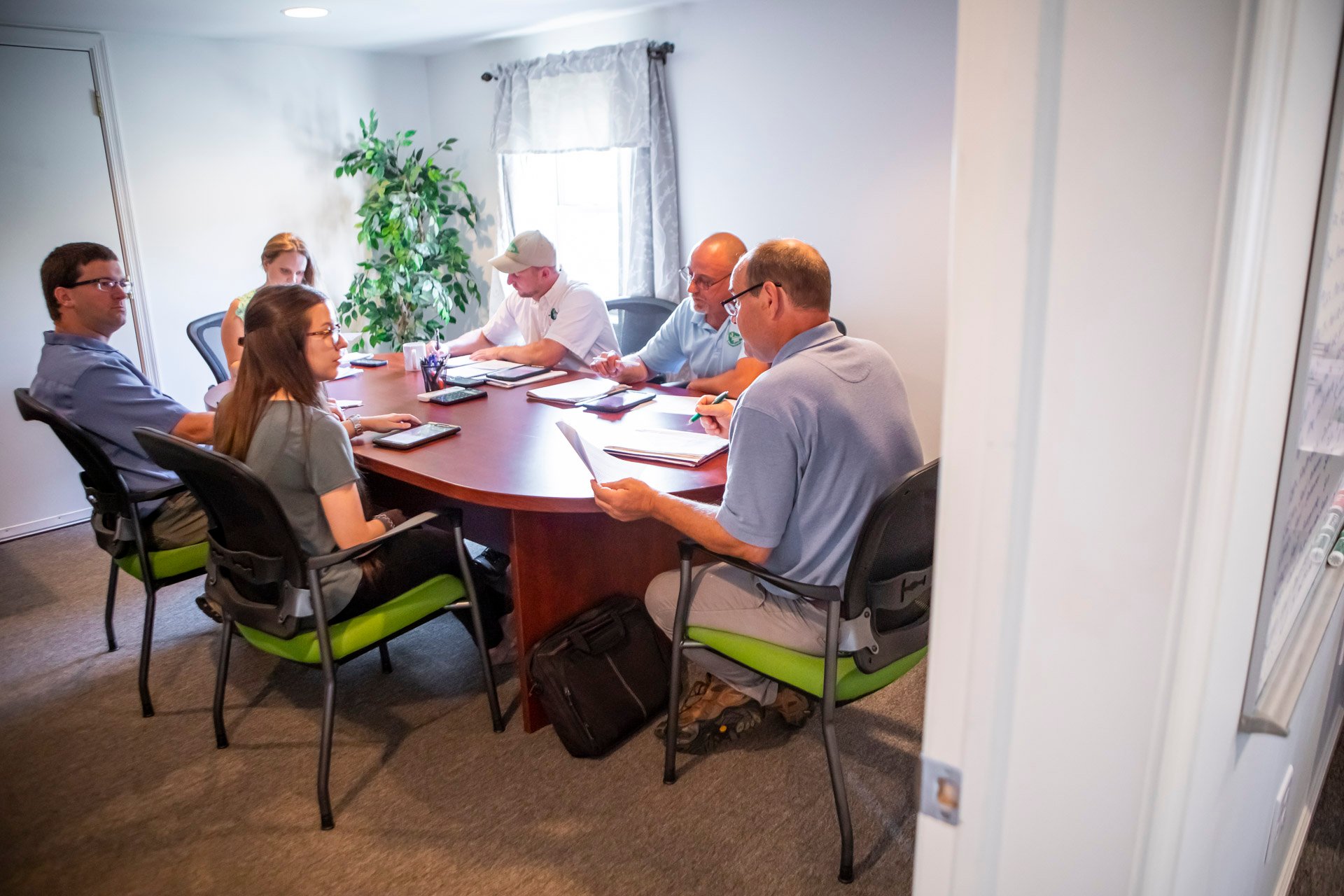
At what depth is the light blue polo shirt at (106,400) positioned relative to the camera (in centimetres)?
247

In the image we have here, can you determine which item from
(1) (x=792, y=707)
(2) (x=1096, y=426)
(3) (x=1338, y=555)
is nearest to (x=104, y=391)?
(1) (x=792, y=707)

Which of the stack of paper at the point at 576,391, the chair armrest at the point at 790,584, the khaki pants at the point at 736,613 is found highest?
the stack of paper at the point at 576,391

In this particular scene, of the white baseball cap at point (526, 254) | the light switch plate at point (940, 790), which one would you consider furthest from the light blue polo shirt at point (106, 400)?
the light switch plate at point (940, 790)

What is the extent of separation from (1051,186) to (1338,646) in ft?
5.31

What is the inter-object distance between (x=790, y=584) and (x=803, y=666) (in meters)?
0.19

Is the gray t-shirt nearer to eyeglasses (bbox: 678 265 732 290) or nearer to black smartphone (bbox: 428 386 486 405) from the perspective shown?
black smartphone (bbox: 428 386 486 405)

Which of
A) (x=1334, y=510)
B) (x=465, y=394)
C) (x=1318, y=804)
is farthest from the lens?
(x=465, y=394)

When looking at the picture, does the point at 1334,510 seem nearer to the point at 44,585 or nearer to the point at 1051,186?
the point at 1051,186

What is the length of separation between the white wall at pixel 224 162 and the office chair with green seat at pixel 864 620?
3.63 metres

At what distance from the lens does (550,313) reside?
373cm

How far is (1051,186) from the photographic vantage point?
60cm

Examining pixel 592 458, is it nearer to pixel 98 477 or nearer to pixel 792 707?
pixel 792 707

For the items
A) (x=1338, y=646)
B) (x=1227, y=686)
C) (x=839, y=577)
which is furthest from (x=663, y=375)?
(x=1227, y=686)

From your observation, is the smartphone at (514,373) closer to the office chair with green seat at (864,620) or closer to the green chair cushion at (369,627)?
the green chair cushion at (369,627)
